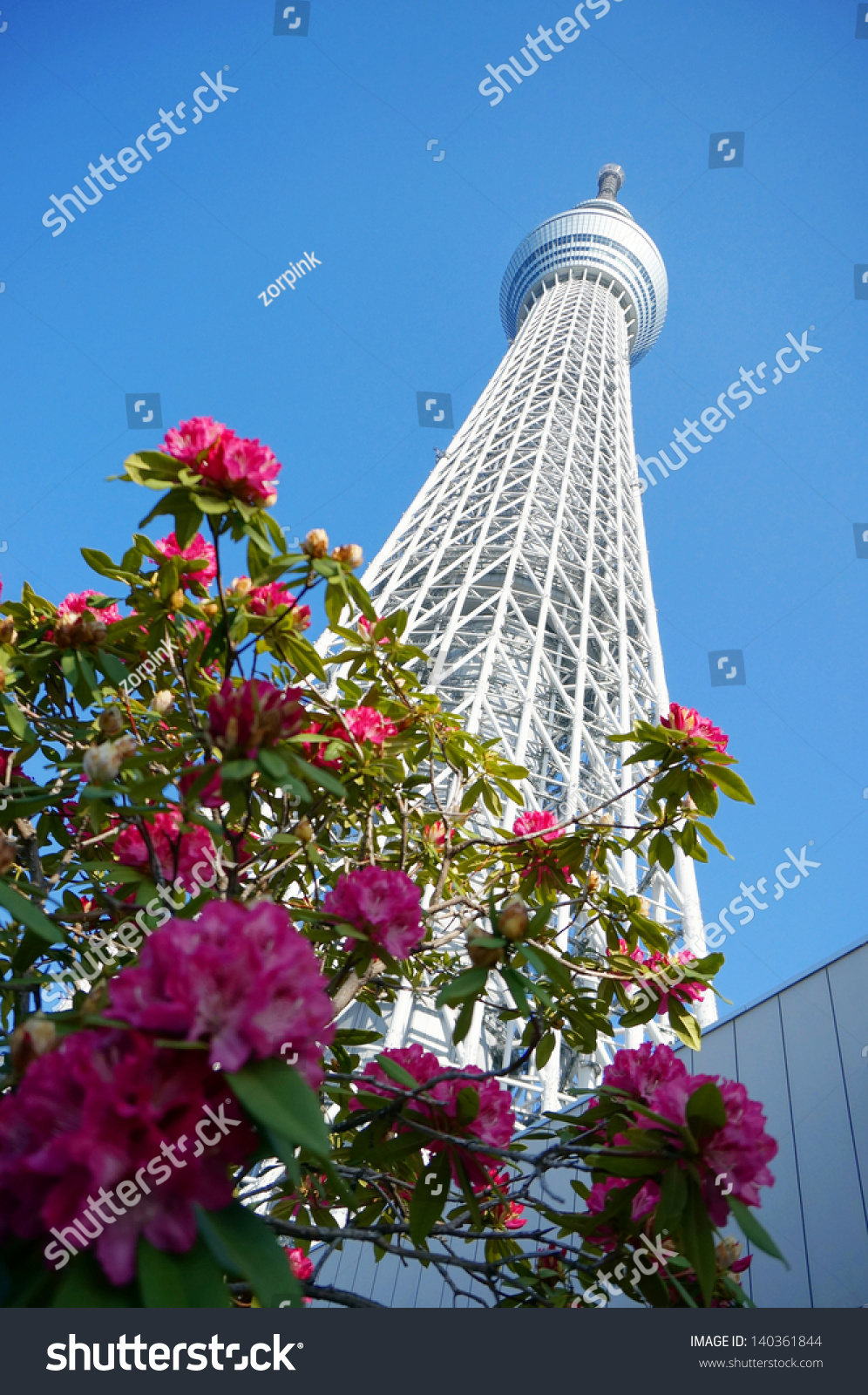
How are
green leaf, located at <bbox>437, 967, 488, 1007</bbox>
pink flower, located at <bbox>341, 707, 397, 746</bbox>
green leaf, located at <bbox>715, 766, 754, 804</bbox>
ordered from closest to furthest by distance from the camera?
1. green leaf, located at <bbox>437, 967, 488, 1007</bbox>
2. pink flower, located at <bbox>341, 707, 397, 746</bbox>
3. green leaf, located at <bbox>715, 766, 754, 804</bbox>

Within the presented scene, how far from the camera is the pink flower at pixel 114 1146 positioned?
82 centimetres

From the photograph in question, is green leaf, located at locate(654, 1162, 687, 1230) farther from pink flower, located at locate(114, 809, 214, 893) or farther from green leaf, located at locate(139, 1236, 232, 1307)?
pink flower, located at locate(114, 809, 214, 893)

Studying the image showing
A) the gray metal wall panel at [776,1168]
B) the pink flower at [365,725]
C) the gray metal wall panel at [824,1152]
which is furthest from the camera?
the gray metal wall panel at [776,1168]

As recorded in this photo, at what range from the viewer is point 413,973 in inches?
121

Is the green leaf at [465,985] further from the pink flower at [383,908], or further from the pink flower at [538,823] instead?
the pink flower at [538,823]

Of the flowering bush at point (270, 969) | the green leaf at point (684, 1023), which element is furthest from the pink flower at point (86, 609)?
the green leaf at point (684, 1023)

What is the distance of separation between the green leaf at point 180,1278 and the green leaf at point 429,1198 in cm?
79

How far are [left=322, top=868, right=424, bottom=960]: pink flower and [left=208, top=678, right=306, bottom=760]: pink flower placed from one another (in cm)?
43

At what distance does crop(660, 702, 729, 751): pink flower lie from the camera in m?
2.28

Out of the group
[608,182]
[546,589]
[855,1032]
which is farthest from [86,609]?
[608,182]

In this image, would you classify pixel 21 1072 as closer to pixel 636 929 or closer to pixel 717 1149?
pixel 717 1149

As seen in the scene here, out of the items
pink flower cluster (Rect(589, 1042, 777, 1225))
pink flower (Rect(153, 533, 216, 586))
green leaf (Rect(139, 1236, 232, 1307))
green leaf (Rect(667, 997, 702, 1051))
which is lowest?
green leaf (Rect(139, 1236, 232, 1307))

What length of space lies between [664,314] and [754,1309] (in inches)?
1864

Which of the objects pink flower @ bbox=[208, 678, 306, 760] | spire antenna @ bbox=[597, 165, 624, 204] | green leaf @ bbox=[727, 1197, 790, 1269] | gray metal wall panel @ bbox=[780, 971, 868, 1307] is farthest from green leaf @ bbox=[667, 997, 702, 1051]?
spire antenna @ bbox=[597, 165, 624, 204]
